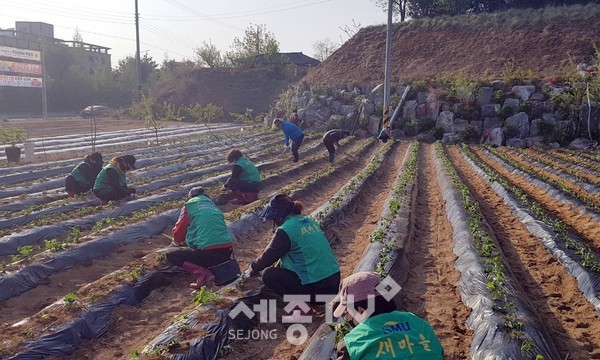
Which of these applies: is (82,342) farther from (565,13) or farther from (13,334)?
(565,13)

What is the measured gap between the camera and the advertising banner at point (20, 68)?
35406 millimetres

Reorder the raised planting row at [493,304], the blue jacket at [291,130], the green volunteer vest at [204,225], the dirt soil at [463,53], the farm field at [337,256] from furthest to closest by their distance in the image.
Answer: the dirt soil at [463,53] < the blue jacket at [291,130] < the green volunteer vest at [204,225] < the farm field at [337,256] < the raised planting row at [493,304]

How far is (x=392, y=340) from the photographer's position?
2973mm

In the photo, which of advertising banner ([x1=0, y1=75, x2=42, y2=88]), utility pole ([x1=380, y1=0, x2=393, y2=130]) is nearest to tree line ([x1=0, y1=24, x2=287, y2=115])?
advertising banner ([x1=0, y1=75, x2=42, y2=88])

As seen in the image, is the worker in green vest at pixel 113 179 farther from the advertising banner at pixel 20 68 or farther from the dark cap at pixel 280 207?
the advertising banner at pixel 20 68

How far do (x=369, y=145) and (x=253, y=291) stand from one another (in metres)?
18.6

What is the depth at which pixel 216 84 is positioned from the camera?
157 ft

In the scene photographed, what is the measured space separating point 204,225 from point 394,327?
12.2 feet

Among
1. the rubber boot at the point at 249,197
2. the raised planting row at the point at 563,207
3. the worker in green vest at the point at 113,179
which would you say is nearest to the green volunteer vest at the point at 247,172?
the rubber boot at the point at 249,197

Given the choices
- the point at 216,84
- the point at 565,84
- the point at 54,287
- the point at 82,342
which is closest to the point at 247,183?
the point at 54,287

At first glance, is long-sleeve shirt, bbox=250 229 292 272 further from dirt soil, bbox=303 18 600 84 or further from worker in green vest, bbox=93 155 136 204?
dirt soil, bbox=303 18 600 84

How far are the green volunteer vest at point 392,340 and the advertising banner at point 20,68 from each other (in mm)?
38809

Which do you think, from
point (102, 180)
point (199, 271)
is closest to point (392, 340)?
point (199, 271)

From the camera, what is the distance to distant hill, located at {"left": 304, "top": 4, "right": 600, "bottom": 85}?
1282 inches
